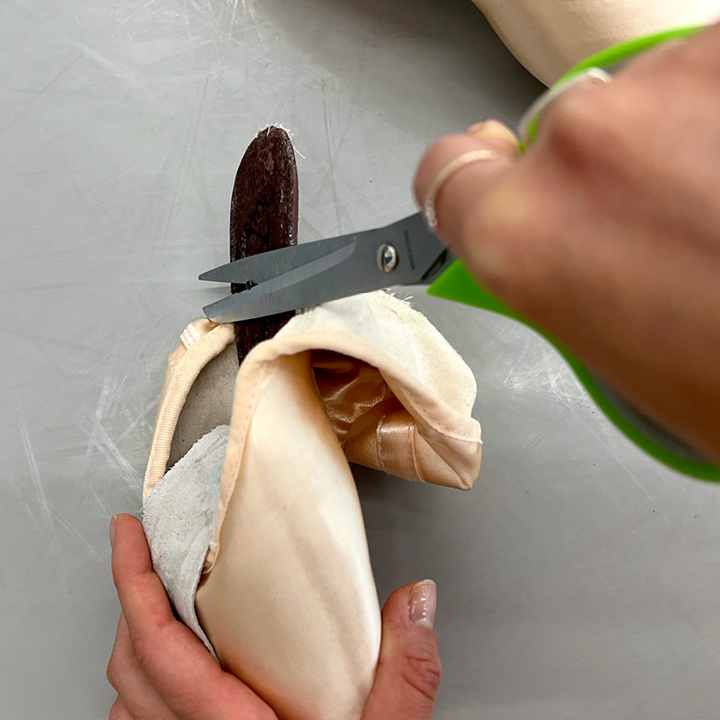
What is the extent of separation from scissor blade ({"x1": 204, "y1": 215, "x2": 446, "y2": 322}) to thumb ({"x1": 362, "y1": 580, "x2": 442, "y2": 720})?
23 cm

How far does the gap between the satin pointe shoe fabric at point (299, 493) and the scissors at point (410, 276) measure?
0.10 feet

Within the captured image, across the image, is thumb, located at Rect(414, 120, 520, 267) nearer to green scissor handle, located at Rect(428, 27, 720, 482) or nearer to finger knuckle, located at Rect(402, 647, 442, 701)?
green scissor handle, located at Rect(428, 27, 720, 482)

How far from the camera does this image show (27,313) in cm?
59

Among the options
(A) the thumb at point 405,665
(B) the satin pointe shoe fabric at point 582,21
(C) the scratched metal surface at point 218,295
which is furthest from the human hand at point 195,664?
(B) the satin pointe shoe fabric at point 582,21

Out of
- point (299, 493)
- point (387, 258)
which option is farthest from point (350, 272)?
point (299, 493)

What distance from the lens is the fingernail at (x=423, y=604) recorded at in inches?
16.0

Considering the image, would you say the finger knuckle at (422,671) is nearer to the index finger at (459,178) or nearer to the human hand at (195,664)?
the human hand at (195,664)

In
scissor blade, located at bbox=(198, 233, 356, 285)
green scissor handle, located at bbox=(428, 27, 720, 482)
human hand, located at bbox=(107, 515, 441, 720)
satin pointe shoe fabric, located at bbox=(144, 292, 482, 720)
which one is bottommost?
human hand, located at bbox=(107, 515, 441, 720)

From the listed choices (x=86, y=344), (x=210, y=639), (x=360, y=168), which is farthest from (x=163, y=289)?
(x=210, y=639)

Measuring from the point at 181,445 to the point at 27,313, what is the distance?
249mm

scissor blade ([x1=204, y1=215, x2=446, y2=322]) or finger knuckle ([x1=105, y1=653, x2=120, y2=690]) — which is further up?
scissor blade ([x1=204, y1=215, x2=446, y2=322])

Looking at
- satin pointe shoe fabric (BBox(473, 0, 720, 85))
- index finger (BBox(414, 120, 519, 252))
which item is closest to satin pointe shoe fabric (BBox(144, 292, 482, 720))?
index finger (BBox(414, 120, 519, 252))

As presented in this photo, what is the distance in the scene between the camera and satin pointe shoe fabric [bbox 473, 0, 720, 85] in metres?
0.53

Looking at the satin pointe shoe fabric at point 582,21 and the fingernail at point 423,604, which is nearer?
the fingernail at point 423,604
